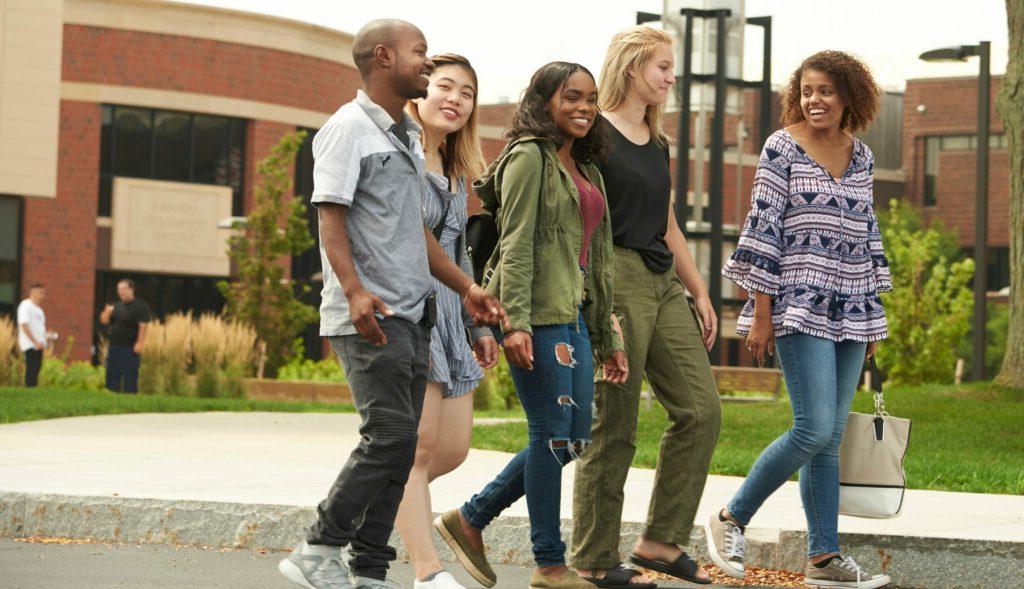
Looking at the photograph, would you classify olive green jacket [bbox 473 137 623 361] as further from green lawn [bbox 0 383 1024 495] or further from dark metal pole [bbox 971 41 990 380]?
dark metal pole [bbox 971 41 990 380]

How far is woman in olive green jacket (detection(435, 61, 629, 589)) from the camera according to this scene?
4.91 meters

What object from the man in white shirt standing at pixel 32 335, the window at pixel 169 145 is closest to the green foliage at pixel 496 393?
the man in white shirt standing at pixel 32 335

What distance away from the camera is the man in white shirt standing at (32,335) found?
20.6m

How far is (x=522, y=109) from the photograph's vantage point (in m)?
5.15

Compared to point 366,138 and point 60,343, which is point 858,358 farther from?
point 60,343

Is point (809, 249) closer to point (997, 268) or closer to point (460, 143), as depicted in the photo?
point (460, 143)

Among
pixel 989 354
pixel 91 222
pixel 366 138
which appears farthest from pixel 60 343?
pixel 366 138

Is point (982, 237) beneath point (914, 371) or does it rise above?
above

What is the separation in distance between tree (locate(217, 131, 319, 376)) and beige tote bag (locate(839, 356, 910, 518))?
2133cm

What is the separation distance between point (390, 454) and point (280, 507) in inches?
92.0

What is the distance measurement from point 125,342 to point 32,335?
1.35 meters

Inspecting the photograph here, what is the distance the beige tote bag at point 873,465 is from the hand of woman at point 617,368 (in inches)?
37.8

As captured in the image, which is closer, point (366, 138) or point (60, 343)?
point (366, 138)

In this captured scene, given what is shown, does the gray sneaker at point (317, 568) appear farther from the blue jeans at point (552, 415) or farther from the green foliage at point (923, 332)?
the green foliage at point (923, 332)
